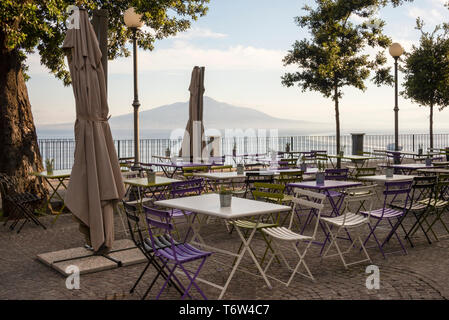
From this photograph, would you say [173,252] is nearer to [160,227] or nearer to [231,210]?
[160,227]

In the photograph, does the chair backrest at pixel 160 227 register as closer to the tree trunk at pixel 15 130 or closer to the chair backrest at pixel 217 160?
the tree trunk at pixel 15 130

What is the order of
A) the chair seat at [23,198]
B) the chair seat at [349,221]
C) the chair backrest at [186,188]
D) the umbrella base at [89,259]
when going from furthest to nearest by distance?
the chair seat at [23,198], the chair backrest at [186,188], the chair seat at [349,221], the umbrella base at [89,259]

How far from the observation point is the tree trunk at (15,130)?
370 inches

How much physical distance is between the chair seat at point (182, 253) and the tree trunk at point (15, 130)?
19.3 ft

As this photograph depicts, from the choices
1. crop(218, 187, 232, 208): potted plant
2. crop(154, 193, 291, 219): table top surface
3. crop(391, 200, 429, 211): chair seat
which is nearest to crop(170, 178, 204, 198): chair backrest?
crop(154, 193, 291, 219): table top surface

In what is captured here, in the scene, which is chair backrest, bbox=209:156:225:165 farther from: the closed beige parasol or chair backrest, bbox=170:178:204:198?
the closed beige parasol

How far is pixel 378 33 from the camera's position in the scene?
18.6m

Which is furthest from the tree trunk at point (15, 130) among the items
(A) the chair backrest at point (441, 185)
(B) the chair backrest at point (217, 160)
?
(A) the chair backrest at point (441, 185)

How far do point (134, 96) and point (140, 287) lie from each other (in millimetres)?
6202

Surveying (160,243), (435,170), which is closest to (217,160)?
(435,170)

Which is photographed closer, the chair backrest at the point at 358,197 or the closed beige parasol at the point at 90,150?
the closed beige parasol at the point at 90,150

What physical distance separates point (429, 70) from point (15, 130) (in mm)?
18619

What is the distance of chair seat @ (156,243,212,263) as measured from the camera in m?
4.30
